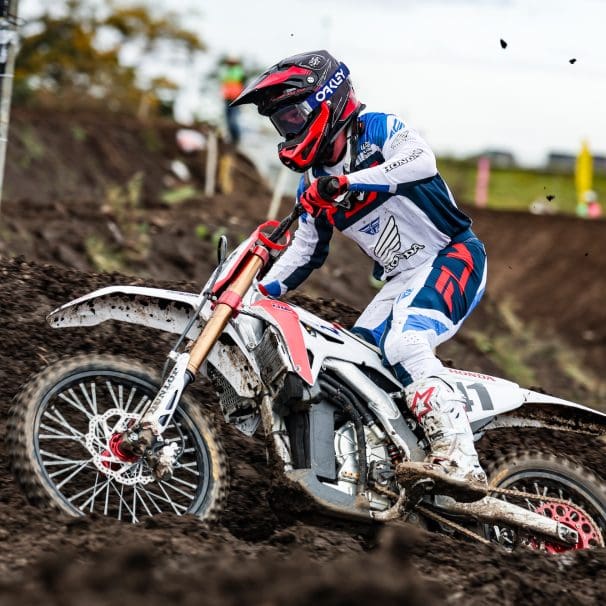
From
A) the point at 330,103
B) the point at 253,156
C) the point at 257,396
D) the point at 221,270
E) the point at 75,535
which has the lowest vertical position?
the point at 75,535

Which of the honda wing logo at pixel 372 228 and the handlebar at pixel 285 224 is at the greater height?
the honda wing logo at pixel 372 228

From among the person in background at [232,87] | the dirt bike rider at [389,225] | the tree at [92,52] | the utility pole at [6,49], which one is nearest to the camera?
the dirt bike rider at [389,225]

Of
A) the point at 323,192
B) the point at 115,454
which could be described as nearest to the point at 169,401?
the point at 115,454

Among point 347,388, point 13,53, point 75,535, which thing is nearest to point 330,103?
point 347,388

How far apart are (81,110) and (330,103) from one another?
24.6 metres

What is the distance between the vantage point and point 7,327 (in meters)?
6.28

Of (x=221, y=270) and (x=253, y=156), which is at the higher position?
(x=253, y=156)

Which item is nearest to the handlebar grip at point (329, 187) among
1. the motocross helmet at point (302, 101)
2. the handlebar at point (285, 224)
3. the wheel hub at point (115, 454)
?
the handlebar at point (285, 224)

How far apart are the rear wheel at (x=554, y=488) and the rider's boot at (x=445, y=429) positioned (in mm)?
471

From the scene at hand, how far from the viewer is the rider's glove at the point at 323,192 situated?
191 inches

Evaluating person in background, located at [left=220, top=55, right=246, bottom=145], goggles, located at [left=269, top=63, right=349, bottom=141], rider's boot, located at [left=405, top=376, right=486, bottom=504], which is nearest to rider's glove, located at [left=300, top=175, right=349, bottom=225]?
goggles, located at [left=269, top=63, right=349, bottom=141]

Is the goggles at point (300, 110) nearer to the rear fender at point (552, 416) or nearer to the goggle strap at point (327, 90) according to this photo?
the goggle strap at point (327, 90)

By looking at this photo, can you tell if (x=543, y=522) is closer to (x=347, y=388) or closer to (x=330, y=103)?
(x=347, y=388)

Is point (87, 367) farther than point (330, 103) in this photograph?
No
